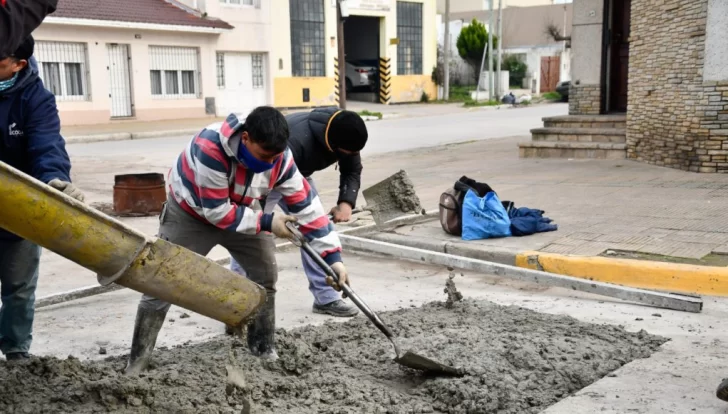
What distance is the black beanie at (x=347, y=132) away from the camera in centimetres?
515

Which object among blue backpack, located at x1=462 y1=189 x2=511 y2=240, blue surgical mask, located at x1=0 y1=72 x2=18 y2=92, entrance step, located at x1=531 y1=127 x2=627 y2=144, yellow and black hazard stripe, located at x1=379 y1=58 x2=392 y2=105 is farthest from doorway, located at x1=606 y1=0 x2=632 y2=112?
yellow and black hazard stripe, located at x1=379 y1=58 x2=392 y2=105

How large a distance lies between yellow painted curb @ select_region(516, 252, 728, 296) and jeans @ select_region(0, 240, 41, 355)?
12.8 feet

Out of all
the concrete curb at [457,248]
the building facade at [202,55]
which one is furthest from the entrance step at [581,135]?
the building facade at [202,55]

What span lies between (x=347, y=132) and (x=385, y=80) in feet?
108

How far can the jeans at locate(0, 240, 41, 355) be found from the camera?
403 cm

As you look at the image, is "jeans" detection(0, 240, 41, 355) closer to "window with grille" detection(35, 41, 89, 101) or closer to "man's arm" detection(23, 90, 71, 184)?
"man's arm" detection(23, 90, 71, 184)

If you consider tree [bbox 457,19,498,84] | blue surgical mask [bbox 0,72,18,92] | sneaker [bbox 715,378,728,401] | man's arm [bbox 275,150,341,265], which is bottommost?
sneaker [bbox 715,378,728,401]

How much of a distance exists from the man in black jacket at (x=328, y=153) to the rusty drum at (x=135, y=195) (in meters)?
4.16

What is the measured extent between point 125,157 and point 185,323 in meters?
11.8

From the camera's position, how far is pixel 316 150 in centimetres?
541

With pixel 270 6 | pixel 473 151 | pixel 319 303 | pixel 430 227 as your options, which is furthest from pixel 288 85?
pixel 319 303

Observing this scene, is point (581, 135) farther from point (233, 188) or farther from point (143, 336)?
point (143, 336)

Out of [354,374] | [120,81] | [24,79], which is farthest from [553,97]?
[24,79]

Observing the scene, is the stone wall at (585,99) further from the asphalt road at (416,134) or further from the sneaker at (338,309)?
the sneaker at (338,309)
